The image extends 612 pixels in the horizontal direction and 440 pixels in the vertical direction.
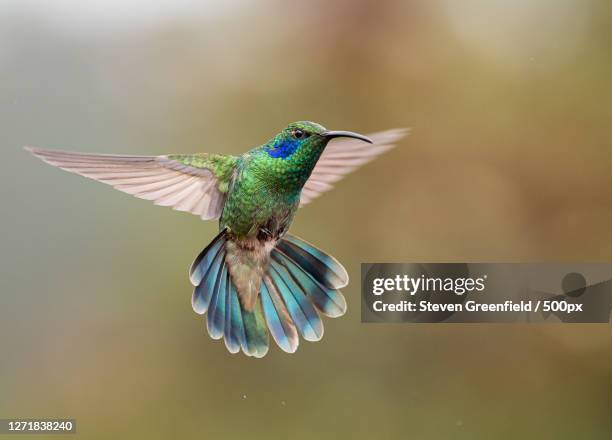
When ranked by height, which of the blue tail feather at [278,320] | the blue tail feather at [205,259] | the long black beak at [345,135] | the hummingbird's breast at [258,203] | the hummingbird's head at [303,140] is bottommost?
the blue tail feather at [278,320]

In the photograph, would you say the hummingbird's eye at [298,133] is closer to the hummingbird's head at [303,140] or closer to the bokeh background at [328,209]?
the hummingbird's head at [303,140]

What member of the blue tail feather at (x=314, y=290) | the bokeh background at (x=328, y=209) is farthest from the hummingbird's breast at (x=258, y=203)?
the bokeh background at (x=328, y=209)

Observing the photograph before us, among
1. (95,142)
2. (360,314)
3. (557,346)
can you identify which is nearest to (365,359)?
(360,314)

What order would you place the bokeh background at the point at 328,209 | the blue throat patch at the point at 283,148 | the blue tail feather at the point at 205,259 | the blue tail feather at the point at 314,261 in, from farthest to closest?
the bokeh background at the point at 328,209, the blue tail feather at the point at 314,261, the blue tail feather at the point at 205,259, the blue throat patch at the point at 283,148

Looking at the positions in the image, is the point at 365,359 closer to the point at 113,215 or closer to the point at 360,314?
the point at 360,314

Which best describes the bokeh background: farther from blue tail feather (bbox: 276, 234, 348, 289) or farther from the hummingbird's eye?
the hummingbird's eye

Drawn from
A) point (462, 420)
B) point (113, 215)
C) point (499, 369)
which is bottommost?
point (462, 420)

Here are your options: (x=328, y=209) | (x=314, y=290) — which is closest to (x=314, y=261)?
(x=314, y=290)
